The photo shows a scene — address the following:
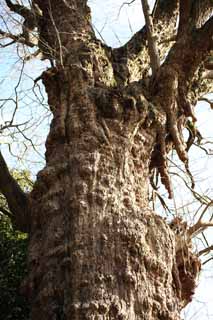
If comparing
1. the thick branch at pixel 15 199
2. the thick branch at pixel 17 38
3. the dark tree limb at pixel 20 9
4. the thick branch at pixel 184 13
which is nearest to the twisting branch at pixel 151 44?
the thick branch at pixel 184 13

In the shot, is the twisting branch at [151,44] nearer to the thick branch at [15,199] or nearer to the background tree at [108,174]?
the background tree at [108,174]

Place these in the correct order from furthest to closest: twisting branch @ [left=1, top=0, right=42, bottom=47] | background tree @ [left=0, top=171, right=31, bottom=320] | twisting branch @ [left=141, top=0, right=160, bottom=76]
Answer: twisting branch @ [left=1, top=0, right=42, bottom=47] < twisting branch @ [left=141, top=0, right=160, bottom=76] < background tree @ [left=0, top=171, right=31, bottom=320]

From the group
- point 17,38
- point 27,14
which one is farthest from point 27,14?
point 17,38

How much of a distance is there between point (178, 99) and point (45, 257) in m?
2.02

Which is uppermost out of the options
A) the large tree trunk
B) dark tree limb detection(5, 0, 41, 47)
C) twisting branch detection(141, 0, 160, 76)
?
dark tree limb detection(5, 0, 41, 47)

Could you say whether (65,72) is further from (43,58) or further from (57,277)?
(57,277)

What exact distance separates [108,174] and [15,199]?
0.80m

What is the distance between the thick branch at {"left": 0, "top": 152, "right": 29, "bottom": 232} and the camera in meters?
3.67

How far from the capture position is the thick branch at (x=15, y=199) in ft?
12.0

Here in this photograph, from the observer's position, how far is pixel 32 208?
3.50 metres

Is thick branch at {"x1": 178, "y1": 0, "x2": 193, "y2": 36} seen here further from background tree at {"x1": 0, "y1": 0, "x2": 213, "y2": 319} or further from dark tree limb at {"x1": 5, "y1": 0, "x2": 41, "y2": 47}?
dark tree limb at {"x1": 5, "y1": 0, "x2": 41, "y2": 47}

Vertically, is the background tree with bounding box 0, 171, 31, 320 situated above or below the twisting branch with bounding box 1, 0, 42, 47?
below

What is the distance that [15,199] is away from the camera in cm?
373

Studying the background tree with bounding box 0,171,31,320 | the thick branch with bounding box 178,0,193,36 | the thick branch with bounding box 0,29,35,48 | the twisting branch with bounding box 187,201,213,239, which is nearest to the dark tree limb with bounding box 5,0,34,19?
the thick branch with bounding box 0,29,35,48
